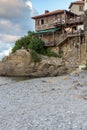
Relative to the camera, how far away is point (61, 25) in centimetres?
6284

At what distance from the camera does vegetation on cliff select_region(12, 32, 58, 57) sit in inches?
2313

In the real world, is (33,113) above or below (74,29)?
below

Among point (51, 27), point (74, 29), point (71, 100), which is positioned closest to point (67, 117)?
point (71, 100)

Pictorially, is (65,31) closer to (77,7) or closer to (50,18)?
(50,18)

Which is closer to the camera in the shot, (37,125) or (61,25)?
(37,125)

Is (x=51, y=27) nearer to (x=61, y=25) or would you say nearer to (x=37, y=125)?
(x=61, y=25)

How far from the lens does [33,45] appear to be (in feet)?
191

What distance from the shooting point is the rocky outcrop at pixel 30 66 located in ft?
185

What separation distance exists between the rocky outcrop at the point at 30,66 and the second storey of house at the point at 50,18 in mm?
11497

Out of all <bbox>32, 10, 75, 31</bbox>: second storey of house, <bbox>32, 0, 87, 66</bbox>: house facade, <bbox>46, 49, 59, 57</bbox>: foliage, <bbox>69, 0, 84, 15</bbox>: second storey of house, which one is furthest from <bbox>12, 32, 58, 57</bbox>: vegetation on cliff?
<bbox>69, 0, 84, 15</bbox>: second storey of house

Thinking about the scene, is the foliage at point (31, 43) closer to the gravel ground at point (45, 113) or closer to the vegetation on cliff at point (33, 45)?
the vegetation on cliff at point (33, 45)

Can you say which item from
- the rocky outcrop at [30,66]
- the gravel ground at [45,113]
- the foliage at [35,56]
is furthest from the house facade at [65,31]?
the gravel ground at [45,113]

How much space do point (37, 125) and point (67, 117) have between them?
155 centimetres

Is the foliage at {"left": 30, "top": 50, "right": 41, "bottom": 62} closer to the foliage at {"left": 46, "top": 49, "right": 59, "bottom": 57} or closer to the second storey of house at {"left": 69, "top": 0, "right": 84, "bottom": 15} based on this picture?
the foliage at {"left": 46, "top": 49, "right": 59, "bottom": 57}
